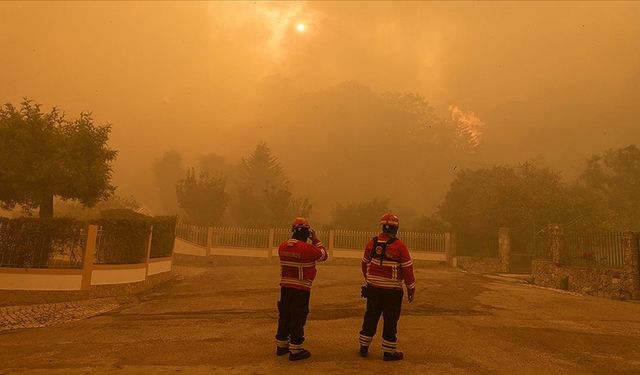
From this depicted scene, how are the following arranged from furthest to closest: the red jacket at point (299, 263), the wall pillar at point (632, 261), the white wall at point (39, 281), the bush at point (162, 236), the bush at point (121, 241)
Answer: the bush at point (162, 236) < the wall pillar at point (632, 261) < the bush at point (121, 241) < the white wall at point (39, 281) < the red jacket at point (299, 263)

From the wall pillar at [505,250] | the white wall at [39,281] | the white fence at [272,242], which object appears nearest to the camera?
the white wall at [39,281]

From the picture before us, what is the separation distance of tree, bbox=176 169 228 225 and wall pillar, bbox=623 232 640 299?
40.1 m

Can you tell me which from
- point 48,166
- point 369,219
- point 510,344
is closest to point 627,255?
point 510,344

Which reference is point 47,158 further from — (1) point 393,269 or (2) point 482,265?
(2) point 482,265

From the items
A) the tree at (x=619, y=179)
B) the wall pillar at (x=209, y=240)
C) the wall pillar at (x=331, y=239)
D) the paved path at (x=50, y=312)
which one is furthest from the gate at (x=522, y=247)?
the tree at (x=619, y=179)

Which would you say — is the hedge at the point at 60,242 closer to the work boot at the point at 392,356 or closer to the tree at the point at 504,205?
the work boot at the point at 392,356

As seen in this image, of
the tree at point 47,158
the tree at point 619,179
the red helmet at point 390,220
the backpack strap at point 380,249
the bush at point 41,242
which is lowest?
the bush at point 41,242

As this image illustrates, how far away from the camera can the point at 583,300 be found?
533 inches

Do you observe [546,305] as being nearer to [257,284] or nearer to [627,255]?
[627,255]

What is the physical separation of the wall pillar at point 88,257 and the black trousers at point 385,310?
939 cm

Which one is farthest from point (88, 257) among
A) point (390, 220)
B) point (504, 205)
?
point (504, 205)

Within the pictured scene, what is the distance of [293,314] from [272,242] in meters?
24.2

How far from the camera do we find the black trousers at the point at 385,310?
562cm

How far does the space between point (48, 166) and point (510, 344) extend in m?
16.4
